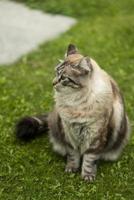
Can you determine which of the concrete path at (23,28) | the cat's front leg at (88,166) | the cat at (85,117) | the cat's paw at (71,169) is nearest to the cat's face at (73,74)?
the cat at (85,117)

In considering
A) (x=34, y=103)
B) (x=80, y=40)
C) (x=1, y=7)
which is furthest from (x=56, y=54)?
(x=1, y=7)

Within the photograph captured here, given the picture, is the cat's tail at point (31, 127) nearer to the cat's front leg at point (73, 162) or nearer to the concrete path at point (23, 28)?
the cat's front leg at point (73, 162)

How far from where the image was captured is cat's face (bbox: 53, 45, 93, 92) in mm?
4723

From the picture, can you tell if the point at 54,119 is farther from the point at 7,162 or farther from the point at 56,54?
the point at 56,54

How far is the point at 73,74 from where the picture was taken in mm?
4734

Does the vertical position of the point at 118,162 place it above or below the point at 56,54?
below

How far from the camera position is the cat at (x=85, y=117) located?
4.77 metres

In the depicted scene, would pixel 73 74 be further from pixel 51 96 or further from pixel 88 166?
pixel 51 96

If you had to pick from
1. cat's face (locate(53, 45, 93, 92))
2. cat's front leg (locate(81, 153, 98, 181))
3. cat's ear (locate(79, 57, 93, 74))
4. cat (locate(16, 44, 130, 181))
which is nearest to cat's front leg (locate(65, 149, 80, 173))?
cat (locate(16, 44, 130, 181))

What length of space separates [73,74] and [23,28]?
4483 mm

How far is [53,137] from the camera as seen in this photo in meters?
5.39

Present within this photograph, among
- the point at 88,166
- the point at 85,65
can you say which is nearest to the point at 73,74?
the point at 85,65

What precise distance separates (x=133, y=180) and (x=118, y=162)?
315 millimetres

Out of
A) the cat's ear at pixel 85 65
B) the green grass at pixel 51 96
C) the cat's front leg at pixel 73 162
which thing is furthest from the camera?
the cat's front leg at pixel 73 162
